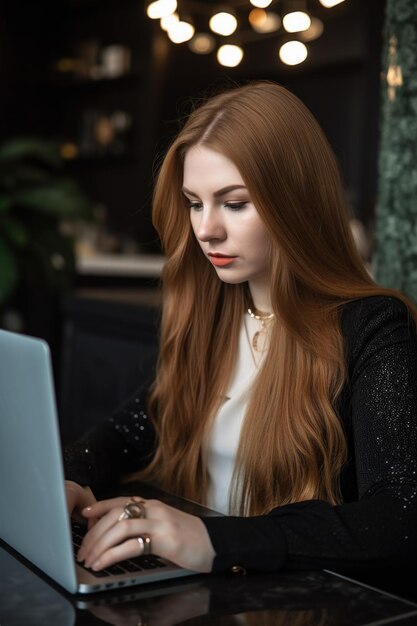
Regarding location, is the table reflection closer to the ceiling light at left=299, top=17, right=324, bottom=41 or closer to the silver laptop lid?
the silver laptop lid

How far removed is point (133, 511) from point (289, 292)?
50 centimetres

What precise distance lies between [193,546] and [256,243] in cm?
52

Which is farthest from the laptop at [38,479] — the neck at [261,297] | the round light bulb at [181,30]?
the round light bulb at [181,30]

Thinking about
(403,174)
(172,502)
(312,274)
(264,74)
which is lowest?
(172,502)

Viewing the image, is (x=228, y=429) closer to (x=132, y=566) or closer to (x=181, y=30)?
(x=132, y=566)

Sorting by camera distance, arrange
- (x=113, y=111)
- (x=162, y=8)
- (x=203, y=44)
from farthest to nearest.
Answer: (x=113, y=111)
(x=203, y=44)
(x=162, y=8)

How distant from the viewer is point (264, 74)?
5871mm

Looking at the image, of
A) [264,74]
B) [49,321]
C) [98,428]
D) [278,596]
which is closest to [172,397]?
[98,428]

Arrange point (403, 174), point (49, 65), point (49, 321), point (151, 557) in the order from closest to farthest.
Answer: point (151, 557)
point (403, 174)
point (49, 321)
point (49, 65)

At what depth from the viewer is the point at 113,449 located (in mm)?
→ 1523

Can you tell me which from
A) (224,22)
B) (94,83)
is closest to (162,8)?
(224,22)

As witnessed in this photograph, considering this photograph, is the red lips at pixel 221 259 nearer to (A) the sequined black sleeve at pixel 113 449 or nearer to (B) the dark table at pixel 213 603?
(A) the sequined black sleeve at pixel 113 449

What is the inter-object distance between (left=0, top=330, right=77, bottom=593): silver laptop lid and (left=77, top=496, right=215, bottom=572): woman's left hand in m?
0.06

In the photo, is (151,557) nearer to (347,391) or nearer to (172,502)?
(172,502)
